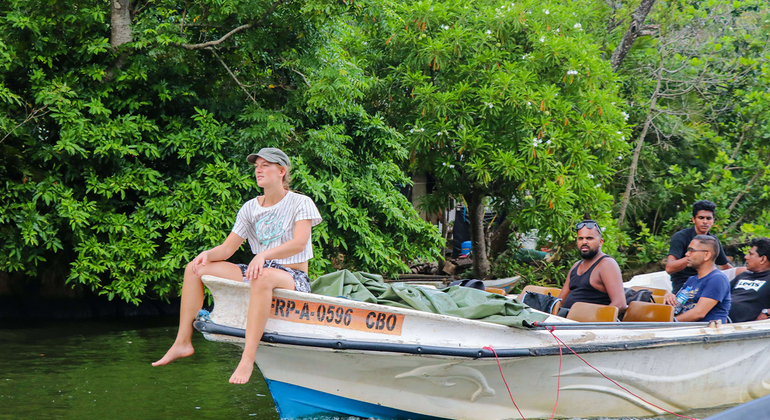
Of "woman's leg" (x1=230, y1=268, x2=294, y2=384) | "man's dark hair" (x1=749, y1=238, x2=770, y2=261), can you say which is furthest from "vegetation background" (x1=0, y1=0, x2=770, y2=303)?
"man's dark hair" (x1=749, y1=238, x2=770, y2=261)

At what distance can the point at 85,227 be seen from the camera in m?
8.25

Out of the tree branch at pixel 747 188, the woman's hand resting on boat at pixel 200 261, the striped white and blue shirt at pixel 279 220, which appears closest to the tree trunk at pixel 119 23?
the striped white and blue shirt at pixel 279 220

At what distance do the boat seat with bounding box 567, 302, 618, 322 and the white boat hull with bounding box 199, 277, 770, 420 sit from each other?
243mm

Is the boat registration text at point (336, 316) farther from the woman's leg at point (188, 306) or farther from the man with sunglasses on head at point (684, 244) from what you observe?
the man with sunglasses on head at point (684, 244)

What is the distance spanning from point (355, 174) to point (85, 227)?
11.4ft

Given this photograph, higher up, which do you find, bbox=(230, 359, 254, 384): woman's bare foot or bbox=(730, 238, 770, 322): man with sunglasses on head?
bbox=(730, 238, 770, 322): man with sunglasses on head

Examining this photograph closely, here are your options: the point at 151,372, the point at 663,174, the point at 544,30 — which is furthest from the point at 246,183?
the point at 663,174

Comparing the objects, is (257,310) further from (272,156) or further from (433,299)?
(433,299)

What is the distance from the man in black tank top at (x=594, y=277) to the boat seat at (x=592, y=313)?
174mm

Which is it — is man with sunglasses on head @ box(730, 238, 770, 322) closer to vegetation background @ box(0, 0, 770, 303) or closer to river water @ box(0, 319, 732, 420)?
river water @ box(0, 319, 732, 420)

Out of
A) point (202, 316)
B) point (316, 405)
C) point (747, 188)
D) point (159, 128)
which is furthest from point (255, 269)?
point (747, 188)

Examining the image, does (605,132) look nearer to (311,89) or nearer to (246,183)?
(311,89)

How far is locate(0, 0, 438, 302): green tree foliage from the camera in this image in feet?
26.1

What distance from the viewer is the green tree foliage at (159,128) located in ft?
26.1
